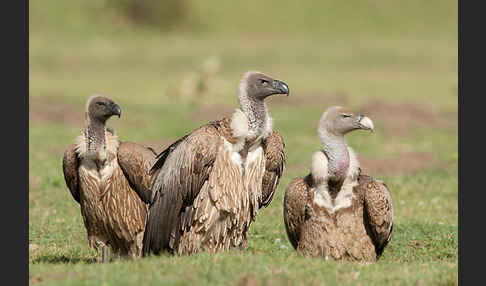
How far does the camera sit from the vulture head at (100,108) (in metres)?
8.55

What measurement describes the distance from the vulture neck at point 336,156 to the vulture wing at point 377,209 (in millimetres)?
299

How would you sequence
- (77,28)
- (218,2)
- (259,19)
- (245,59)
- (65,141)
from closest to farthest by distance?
(65,141) < (245,59) < (77,28) < (259,19) < (218,2)

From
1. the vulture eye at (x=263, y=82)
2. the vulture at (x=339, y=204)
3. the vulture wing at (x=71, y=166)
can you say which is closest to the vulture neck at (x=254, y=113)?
the vulture eye at (x=263, y=82)

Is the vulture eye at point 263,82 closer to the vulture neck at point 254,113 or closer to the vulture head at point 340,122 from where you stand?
the vulture neck at point 254,113

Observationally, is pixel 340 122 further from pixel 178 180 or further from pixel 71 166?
pixel 71 166

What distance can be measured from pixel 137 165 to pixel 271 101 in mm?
17039

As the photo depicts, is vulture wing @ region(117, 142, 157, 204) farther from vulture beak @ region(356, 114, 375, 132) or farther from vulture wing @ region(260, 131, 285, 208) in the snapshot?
vulture beak @ region(356, 114, 375, 132)

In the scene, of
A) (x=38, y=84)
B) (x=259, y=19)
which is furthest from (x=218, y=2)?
(x=38, y=84)

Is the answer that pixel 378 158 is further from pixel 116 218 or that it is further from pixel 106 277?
pixel 106 277

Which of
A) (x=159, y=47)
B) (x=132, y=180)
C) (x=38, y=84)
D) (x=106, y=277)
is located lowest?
(x=106, y=277)

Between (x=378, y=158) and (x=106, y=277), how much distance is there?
10.5 metres

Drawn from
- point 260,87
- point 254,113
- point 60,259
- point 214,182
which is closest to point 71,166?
point 60,259

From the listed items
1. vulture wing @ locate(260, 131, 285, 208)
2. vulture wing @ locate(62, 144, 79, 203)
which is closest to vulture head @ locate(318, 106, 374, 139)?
vulture wing @ locate(260, 131, 285, 208)

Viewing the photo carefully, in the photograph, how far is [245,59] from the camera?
43688mm
